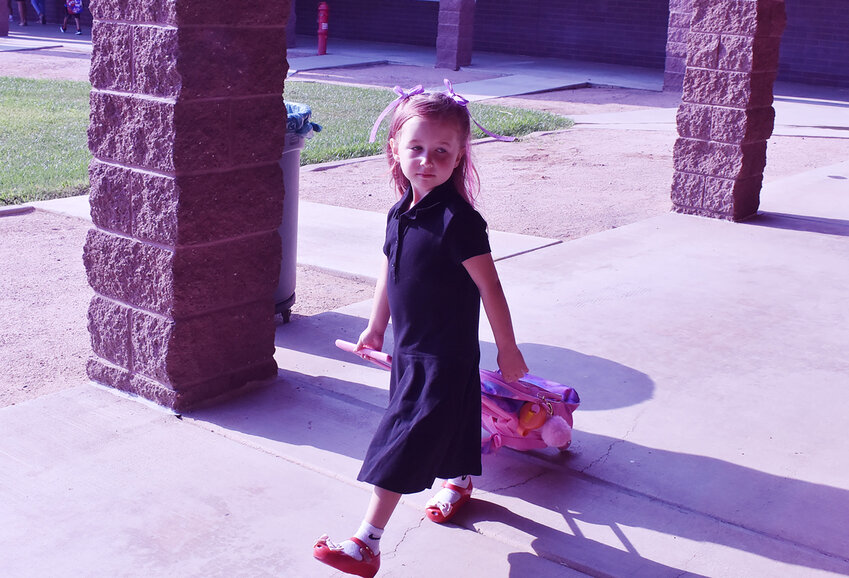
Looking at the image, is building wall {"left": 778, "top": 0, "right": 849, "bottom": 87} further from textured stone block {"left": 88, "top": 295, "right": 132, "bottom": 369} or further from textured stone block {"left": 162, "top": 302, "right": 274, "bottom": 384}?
textured stone block {"left": 88, "top": 295, "right": 132, "bottom": 369}

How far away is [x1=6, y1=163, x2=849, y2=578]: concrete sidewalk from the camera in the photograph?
3158 millimetres

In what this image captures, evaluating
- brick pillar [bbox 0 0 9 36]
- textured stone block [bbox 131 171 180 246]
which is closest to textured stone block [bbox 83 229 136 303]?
textured stone block [bbox 131 171 180 246]

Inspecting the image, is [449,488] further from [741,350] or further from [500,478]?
[741,350]

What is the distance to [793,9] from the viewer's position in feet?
71.2

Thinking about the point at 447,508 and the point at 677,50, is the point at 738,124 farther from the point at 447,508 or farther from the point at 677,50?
the point at 677,50

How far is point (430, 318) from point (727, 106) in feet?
19.1

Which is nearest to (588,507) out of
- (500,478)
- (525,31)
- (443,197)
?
(500,478)

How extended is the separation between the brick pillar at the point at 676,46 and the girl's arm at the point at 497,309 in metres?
16.9

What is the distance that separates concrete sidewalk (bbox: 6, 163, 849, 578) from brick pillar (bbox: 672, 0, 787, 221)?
2644 mm

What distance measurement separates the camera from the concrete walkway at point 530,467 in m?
3.16

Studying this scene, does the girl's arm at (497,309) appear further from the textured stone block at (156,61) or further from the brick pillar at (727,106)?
the brick pillar at (727,106)

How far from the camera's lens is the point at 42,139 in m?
11.3

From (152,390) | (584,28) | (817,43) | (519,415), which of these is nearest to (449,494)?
(519,415)

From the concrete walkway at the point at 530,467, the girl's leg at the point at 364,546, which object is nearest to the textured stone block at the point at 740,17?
the concrete walkway at the point at 530,467
